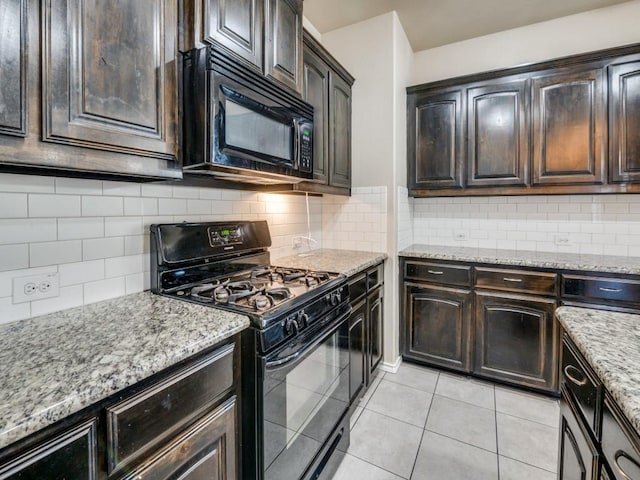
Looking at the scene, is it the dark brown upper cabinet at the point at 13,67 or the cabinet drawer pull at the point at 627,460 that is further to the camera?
the dark brown upper cabinet at the point at 13,67

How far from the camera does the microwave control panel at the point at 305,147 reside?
1714 millimetres

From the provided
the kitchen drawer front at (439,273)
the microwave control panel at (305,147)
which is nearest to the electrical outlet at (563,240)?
the kitchen drawer front at (439,273)

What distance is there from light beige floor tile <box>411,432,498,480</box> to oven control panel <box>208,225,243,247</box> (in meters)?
1.52

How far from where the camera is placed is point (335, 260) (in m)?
2.21

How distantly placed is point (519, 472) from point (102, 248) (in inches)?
87.6

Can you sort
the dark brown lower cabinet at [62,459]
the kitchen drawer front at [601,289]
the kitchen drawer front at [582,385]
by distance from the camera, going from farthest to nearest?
the kitchen drawer front at [601,289] → the kitchen drawer front at [582,385] → the dark brown lower cabinet at [62,459]

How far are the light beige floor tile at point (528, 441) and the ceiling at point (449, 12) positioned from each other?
2910 mm

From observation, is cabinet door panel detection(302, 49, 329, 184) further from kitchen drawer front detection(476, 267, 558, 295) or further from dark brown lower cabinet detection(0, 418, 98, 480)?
dark brown lower cabinet detection(0, 418, 98, 480)

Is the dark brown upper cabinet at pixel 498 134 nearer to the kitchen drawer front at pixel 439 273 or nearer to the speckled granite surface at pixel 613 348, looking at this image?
the kitchen drawer front at pixel 439 273

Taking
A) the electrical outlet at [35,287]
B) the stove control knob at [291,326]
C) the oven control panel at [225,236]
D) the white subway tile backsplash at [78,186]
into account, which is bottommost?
the stove control knob at [291,326]

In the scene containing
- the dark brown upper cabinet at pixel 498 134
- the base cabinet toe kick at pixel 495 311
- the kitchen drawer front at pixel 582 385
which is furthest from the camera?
the dark brown upper cabinet at pixel 498 134

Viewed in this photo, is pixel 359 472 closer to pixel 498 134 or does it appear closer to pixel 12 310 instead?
pixel 12 310

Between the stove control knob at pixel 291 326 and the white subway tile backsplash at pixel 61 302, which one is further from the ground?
the white subway tile backsplash at pixel 61 302

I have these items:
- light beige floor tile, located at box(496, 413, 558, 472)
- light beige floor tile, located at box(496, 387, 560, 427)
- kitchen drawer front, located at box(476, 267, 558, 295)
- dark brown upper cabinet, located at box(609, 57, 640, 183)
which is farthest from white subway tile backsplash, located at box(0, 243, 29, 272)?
dark brown upper cabinet, located at box(609, 57, 640, 183)
